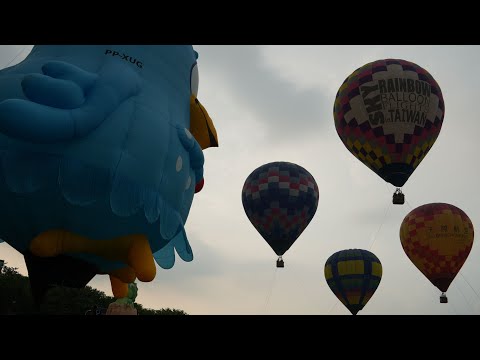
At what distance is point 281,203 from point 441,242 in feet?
23.9

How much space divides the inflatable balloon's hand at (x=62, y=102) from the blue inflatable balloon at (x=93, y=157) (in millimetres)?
13

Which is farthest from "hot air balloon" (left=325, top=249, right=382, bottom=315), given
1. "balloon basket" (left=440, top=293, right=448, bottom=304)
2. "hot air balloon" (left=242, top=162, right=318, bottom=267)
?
"hot air balloon" (left=242, top=162, right=318, bottom=267)

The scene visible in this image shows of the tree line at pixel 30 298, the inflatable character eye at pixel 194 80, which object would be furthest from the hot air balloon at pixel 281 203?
the tree line at pixel 30 298

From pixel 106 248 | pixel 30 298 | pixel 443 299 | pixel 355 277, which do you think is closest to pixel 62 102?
pixel 106 248

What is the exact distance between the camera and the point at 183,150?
287 inches

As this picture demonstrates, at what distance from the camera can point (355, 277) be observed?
21.5 m

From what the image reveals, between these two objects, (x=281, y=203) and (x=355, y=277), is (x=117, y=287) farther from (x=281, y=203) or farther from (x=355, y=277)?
(x=355, y=277)

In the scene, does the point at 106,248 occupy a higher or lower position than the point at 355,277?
lower

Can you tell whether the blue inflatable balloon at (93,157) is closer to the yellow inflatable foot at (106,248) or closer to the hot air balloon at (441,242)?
the yellow inflatable foot at (106,248)

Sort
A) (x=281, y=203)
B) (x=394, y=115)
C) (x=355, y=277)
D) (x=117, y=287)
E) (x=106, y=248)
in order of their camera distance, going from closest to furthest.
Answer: (x=106, y=248) < (x=117, y=287) < (x=394, y=115) < (x=281, y=203) < (x=355, y=277)

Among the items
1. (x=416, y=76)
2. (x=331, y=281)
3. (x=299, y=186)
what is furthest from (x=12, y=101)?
(x=331, y=281)
